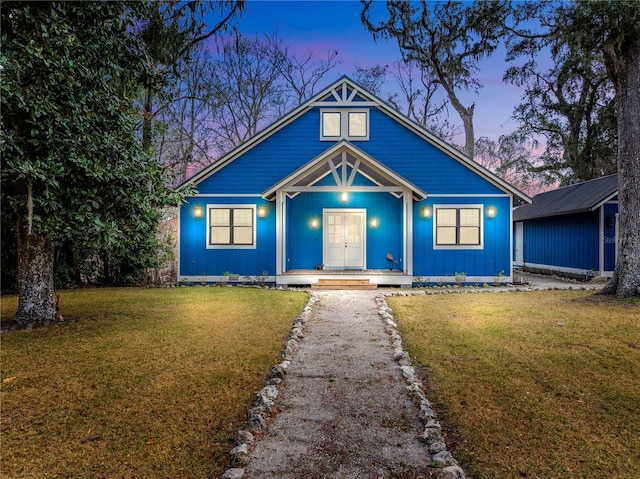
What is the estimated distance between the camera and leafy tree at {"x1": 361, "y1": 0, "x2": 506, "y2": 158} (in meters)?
19.9

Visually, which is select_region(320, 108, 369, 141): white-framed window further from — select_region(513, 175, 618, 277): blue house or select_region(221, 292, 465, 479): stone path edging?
select_region(221, 292, 465, 479): stone path edging

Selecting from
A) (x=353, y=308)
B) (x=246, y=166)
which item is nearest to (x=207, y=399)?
(x=353, y=308)

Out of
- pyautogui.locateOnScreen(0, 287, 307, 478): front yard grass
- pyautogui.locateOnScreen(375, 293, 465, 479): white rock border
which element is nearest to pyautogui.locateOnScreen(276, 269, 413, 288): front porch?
pyautogui.locateOnScreen(0, 287, 307, 478): front yard grass

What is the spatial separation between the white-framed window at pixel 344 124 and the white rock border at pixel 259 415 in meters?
9.90

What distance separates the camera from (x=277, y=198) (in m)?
13.2

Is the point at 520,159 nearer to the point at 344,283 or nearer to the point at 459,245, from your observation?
the point at 459,245

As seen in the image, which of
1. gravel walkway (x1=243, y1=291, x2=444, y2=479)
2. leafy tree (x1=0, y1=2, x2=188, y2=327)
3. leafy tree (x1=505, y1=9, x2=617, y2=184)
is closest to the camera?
gravel walkway (x1=243, y1=291, x2=444, y2=479)

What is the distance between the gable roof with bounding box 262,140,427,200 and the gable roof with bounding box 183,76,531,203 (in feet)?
6.58

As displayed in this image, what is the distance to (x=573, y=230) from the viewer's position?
1631 cm

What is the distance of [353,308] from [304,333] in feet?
8.57

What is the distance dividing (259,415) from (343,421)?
799 millimetres

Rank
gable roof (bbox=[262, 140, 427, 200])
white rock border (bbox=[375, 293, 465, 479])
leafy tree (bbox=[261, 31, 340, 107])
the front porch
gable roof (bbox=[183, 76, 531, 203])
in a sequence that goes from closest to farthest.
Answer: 1. white rock border (bbox=[375, 293, 465, 479])
2. gable roof (bbox=[262, 140, 427, 200])
3. the front porch
4. gable roof (bbox=[183, 76, 531, 203])
5. leafy tree (bbox=[261, 31, 340, 107])

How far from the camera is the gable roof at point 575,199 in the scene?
47.9 ft

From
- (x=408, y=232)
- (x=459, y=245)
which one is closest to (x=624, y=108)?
(x=459, y=245)
